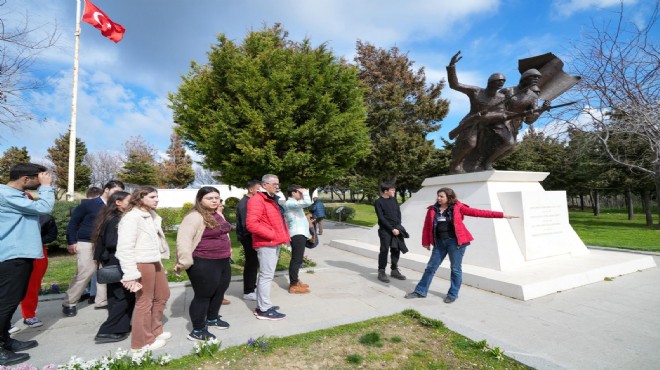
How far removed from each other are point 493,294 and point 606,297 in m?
1.61

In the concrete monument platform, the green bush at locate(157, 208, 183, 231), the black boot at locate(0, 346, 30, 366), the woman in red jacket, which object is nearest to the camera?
the black boot at locate(0, 346, 30, 366)

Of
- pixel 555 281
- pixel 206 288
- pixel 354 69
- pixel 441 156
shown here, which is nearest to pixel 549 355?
pixel 555 281

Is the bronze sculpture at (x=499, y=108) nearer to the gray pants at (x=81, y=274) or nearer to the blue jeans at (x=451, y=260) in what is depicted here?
the blue jeans at (x=451, y=260)

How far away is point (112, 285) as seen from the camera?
3479mm

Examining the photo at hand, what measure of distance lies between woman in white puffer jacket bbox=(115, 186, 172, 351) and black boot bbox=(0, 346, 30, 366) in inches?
39.4

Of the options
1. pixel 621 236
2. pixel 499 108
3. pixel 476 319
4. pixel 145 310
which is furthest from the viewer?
pixel 621 236

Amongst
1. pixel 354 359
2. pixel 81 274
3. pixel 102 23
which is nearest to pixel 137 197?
pixel 81 274

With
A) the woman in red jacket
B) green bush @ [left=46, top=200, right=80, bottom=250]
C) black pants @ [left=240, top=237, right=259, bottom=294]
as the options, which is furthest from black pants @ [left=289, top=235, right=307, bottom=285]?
green bush @ [left=46, top=200, right=80, bottom=250]

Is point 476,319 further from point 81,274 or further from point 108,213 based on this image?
point 81,274

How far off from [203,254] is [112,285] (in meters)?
1.09

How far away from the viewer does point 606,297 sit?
4.90 metres

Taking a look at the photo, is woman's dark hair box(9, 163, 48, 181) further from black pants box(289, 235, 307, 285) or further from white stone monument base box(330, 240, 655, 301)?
white stone monument base box(330, 240, 655, 301)

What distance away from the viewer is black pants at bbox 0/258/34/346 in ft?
9.98

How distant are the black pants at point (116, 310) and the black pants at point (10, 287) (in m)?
0.76
